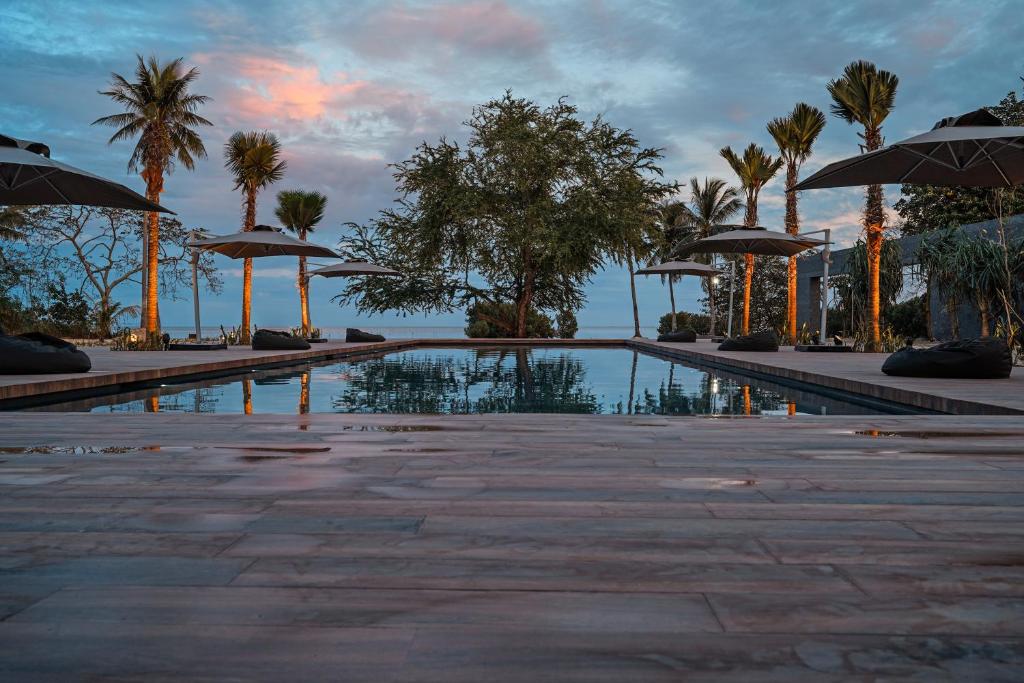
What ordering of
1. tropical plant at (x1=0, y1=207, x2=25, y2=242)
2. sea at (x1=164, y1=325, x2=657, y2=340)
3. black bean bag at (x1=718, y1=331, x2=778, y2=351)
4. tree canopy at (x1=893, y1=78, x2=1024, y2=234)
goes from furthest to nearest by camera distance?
sea at (x1=164, y1=325, x2=657, y2=340) → tree canopy at (x1=893, y1=78, x2=1024, y2=234) → tropical plant at (x1=0, y1=207, x2=25, y2=242) → black bean bag at (x1=718, y1=331, x2=778, y2=351)

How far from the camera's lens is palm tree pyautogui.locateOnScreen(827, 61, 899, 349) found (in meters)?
13.8

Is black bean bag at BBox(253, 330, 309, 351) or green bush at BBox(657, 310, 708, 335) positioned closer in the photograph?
black bean bag at BBox(253, 330, 309, 351)

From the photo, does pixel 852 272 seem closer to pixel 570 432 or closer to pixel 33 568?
pixel 570 432

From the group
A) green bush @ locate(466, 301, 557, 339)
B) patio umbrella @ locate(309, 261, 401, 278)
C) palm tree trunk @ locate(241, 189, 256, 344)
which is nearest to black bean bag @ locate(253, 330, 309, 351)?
palm tree trunk @ locate(241, 189, 256, 344)

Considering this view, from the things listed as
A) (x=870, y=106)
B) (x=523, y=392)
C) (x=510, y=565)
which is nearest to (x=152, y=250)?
(x=523, y=392)

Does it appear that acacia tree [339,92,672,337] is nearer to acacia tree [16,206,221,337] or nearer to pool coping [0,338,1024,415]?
acacia tree [16,206,221,337]

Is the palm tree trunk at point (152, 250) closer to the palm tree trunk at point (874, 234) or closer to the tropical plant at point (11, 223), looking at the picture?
the tropical plant at point (11, 223)

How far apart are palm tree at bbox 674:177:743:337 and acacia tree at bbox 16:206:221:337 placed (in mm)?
17583

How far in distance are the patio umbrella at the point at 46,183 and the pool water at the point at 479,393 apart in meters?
2.64

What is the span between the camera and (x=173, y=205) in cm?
2391

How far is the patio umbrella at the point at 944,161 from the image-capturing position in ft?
23.6

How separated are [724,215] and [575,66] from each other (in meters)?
14.1

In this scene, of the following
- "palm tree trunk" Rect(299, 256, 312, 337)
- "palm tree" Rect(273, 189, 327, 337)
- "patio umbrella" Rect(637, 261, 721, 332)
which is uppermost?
"palm tree" Rect(273, 189, 327, 337)

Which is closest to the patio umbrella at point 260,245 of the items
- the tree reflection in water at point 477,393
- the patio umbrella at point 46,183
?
the tree reflection in water at point 477,393
